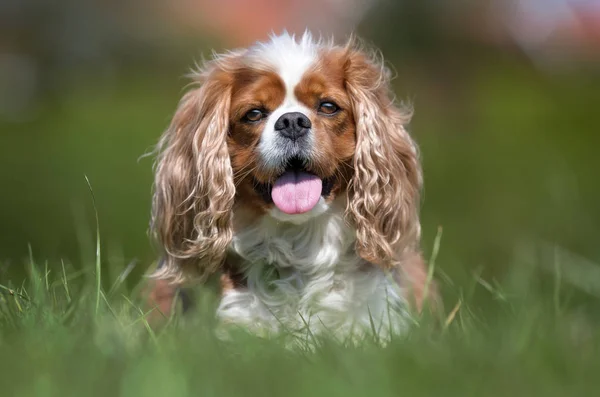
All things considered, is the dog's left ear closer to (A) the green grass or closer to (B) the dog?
(B) the dog

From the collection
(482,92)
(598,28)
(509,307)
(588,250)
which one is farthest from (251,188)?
(598,28)

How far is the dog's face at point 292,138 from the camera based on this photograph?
4008 millimetres

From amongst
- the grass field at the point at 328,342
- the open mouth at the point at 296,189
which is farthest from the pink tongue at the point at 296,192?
the grass field at the point at 328,342

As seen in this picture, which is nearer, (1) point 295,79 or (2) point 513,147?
(1) point 295,79

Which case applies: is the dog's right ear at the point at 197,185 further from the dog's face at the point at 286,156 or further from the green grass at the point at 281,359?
the green grass at the point at 281,359

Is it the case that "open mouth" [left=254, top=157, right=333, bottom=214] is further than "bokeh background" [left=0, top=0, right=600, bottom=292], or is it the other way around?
"bokeh background" [left=0, top=0, right=600, bottom=292]

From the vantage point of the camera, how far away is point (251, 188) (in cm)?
420

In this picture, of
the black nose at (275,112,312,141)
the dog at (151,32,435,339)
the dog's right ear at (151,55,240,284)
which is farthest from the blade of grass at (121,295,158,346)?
the black nose at (275,112,312,141)

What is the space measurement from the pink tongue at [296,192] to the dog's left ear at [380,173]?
0.69ft

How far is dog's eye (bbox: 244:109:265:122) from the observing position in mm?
4156

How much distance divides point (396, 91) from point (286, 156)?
30.6 ft

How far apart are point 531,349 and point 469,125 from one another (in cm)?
1378

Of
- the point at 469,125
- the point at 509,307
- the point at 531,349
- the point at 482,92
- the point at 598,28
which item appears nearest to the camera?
the point at 531,349

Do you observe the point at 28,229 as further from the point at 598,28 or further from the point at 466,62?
the point at 598,28
